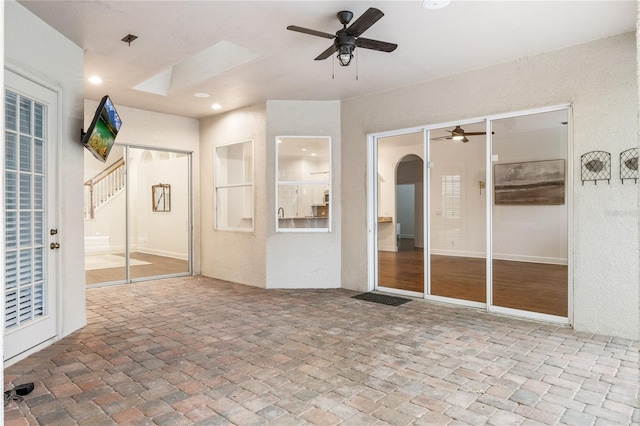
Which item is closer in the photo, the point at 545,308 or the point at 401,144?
the point at 545,308

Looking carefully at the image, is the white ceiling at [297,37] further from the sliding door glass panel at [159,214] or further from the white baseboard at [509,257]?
the white baseboard at [509,257]

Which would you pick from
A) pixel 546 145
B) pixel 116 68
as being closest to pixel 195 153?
pixel 116 68

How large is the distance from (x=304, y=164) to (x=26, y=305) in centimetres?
392

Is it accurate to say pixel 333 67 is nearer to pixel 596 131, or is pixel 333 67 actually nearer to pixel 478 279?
pixel 596 131

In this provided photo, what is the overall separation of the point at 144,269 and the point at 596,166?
6717 millimetres

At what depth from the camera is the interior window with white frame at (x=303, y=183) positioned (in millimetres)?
6297

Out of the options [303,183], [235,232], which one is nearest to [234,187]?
[235,232]

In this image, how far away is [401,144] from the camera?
18.9 ft

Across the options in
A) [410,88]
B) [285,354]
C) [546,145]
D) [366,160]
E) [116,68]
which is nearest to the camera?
[285,354]

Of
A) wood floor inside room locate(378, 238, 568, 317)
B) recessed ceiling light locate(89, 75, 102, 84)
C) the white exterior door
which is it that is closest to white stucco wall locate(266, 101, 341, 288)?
wood floor inside room locate(378, 238, 568, 317)

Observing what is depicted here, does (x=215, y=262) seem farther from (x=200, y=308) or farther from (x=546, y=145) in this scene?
(x=546, y=145)

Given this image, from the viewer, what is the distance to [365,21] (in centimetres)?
316

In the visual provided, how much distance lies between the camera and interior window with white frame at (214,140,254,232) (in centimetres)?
668

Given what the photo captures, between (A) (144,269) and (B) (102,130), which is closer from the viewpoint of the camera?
(B) (102,130)
